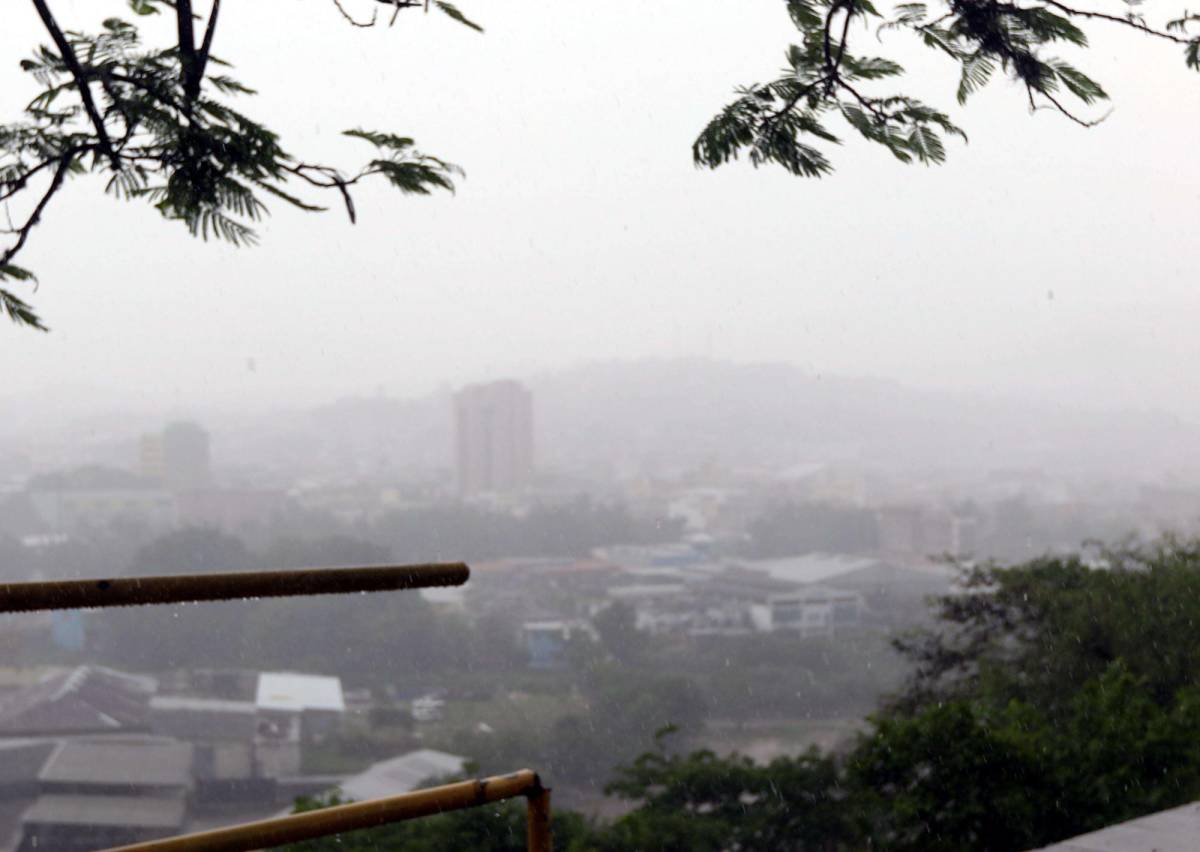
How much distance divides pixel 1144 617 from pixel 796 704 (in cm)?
1018

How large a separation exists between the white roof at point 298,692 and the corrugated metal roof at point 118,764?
269 cm

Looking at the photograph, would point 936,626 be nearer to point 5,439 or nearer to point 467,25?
point 467,25

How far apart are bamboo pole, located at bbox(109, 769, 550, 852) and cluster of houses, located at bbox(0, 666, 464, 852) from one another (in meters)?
4.01

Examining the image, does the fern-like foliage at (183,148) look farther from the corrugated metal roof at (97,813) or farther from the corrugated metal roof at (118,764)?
the corrugated metal roof at (118,764)

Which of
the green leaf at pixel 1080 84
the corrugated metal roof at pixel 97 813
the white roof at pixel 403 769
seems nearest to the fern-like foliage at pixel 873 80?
the green leaf at pixel 1080 84

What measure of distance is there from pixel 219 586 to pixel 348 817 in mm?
342

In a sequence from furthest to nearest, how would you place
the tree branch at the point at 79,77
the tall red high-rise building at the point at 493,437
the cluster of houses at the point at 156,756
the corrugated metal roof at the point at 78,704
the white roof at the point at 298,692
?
1. the tall red high-rise building at the point at 493,437
2. the white roof at the point at 298,692
3. the corrugated metal roof at the point at 78,704
4. the cluster of houses at the point at 156,756
5. the tree branch at the point at 79,77

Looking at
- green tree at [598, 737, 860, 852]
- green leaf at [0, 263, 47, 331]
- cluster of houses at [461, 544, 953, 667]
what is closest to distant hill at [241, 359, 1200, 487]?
cluster of houses at [461, 544, 953, 667]

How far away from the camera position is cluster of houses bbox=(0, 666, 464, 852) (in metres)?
9.44

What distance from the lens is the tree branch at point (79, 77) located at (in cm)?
225

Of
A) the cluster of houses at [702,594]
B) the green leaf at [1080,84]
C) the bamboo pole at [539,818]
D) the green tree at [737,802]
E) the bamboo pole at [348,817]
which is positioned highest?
the green leaf at [1080,84]

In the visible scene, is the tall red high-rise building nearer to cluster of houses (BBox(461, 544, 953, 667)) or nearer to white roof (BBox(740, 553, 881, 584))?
cluster of houses (BBox(461, 544, 953, 667))

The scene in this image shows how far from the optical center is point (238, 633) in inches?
787

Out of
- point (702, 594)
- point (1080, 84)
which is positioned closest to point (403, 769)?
point (702, 594)
